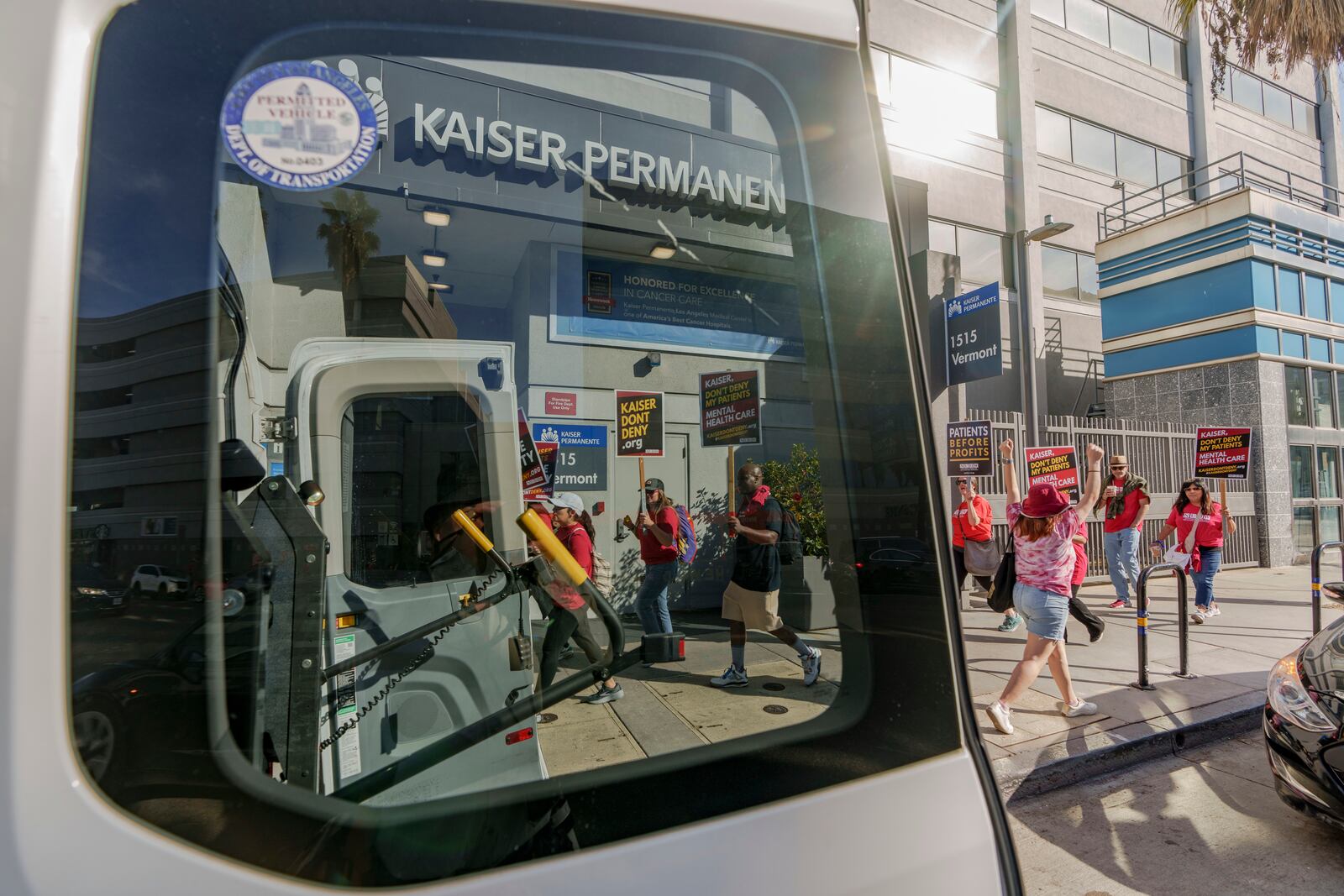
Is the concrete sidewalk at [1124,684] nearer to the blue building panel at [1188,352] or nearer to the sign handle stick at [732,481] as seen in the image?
the sign handle stick at [732,481]

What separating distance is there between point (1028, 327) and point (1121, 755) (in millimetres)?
11607

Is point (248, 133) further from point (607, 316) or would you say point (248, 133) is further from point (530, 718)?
point (530, 718)

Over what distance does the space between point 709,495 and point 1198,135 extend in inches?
921

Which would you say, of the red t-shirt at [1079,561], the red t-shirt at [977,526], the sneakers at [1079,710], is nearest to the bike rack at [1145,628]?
the red t-shirt at [1079,561]

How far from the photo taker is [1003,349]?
1519 cm

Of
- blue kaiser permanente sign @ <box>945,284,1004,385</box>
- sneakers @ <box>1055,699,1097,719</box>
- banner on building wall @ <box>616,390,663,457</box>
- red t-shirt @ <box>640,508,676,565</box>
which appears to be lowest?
sneakers @ <box>1055,699,1097,719</box>

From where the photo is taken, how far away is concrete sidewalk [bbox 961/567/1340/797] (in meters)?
4.58

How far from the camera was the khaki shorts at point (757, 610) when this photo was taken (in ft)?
3.84

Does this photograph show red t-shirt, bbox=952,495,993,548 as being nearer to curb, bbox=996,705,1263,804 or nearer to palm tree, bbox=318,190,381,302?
curb, bbox=996,705,1263,804

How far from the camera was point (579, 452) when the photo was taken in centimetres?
132

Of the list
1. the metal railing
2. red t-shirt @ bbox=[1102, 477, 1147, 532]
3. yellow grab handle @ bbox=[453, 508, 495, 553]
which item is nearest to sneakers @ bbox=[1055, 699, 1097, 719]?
red t-shirt @ bbox=[1102, 477, 1147, 532]

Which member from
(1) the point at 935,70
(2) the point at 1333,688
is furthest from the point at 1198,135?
(2) the point at 1333,688

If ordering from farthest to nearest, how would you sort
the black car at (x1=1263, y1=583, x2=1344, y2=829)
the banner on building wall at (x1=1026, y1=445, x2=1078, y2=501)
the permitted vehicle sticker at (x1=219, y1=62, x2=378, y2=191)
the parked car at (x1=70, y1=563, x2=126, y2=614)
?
the banner on building wall at (x1=1026, y1=445, x2=1078, y2=501) → the black car at (x1=1263, y1=583, x2=1344, y2=829) → the permitted vehicle sticker at (x1=219, y1=62, x2=378, y2=191) → the parked car at (x1=70, y1=563, x2=126, y2=614)

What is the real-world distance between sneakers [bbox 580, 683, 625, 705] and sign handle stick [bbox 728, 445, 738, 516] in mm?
369
